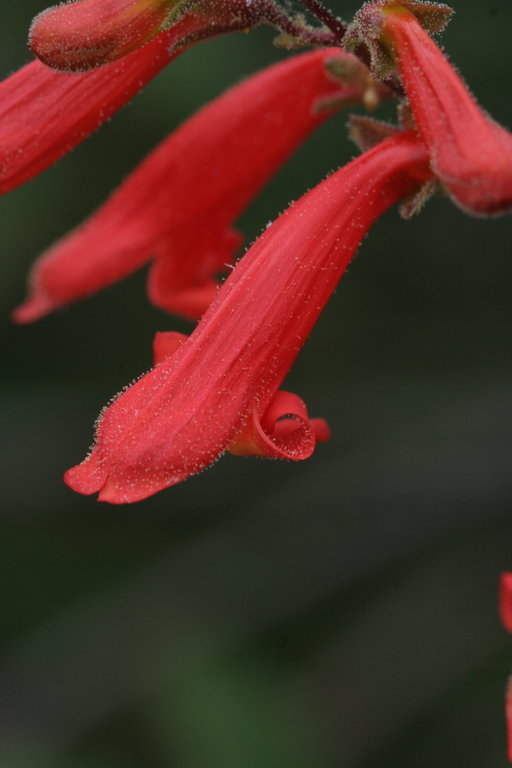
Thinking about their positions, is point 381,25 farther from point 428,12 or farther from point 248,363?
point 248,363

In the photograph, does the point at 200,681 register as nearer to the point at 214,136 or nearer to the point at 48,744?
the point at 48,744

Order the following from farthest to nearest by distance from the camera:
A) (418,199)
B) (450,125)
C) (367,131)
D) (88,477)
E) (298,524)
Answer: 1. (298,524)
2. (367,131)
3. (418,199)
4. (88,477)
5. (450,125)

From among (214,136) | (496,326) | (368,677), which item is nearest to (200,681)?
(368,677)

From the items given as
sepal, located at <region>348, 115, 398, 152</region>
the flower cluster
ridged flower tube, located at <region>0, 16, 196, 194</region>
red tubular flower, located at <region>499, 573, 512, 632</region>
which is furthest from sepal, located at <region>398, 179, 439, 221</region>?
red tubular flower, located at <region>499, 573, 512, 632</region>

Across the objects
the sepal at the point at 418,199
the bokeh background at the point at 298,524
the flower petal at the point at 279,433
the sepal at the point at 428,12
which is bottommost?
the bokeh background at the point at 298,524

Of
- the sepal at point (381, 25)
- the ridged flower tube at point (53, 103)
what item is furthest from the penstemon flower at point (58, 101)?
the sepal at point (381, 25)

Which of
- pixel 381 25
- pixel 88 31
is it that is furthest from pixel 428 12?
pixel 88 31

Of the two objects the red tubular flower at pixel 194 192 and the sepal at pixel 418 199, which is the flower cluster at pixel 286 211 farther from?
the red tubular flower at pixel 194 192
